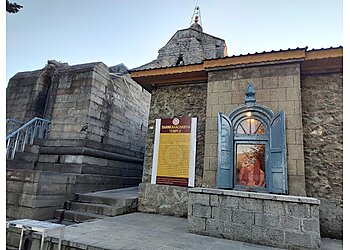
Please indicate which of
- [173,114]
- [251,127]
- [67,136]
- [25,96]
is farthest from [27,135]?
[251,127]

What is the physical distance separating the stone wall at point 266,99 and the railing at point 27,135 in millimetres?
5637

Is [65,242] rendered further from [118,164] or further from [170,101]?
[118,164]

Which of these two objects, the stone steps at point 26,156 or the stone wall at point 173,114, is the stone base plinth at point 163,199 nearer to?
the stone wall at point 173,114

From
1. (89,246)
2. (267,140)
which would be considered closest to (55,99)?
(89,246)

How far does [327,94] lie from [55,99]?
29.0 ft

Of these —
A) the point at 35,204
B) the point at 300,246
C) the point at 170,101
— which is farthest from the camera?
the point at 170,101

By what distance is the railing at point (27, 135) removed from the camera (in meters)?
6.77

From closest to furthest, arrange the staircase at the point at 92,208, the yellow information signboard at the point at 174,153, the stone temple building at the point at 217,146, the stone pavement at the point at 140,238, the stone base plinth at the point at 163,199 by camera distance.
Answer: the stone pavement at the point at 140,238, the stone temple building at the point at 217,146, the staircase at the point at 92,208, the stone base plinth at the point at 163,199, the yellow information signboard at the point at 174,153

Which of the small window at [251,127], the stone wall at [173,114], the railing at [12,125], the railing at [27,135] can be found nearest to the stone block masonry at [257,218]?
the stone wall at [173,114]

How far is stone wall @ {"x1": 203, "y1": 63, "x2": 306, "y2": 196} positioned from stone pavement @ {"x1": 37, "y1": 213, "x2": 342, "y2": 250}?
1530 millimetres

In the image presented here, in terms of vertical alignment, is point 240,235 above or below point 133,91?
below

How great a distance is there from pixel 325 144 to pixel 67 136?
7.71 m

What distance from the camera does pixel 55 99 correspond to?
805 cm

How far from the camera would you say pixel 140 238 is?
3680 millimetres
